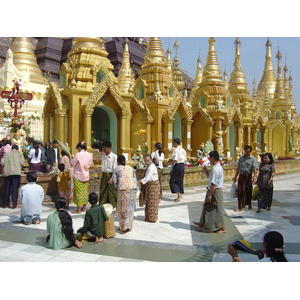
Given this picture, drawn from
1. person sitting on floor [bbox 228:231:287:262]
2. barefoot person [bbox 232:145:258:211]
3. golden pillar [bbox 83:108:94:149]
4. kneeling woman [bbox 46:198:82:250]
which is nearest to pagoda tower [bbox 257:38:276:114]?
golden pillar [bbox 83:108:94:149]

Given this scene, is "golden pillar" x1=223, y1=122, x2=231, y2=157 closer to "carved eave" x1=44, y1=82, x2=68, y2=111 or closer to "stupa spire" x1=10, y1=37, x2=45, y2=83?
"carved eave" x1=44, y1=82, x2=68, y2=111

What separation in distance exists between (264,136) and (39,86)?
1684 centimetres

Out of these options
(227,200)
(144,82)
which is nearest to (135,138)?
(144,82)

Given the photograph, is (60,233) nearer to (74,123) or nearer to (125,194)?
(125,194)

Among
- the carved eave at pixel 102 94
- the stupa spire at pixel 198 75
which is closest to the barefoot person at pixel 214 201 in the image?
the carved eave at pixel 102 94

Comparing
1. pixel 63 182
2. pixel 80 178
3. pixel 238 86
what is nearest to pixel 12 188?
pixel 63 182

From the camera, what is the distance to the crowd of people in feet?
18.0

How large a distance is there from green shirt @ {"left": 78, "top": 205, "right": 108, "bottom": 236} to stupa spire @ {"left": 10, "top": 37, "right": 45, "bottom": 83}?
60.6 feet

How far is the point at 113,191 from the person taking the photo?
290 inches

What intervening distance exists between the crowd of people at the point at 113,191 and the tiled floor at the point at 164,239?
0.22 metres

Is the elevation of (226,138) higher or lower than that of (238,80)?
lower

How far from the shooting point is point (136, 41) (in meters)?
36.6

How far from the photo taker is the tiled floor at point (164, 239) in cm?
490

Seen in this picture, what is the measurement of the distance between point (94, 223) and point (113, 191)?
6.11 ft
